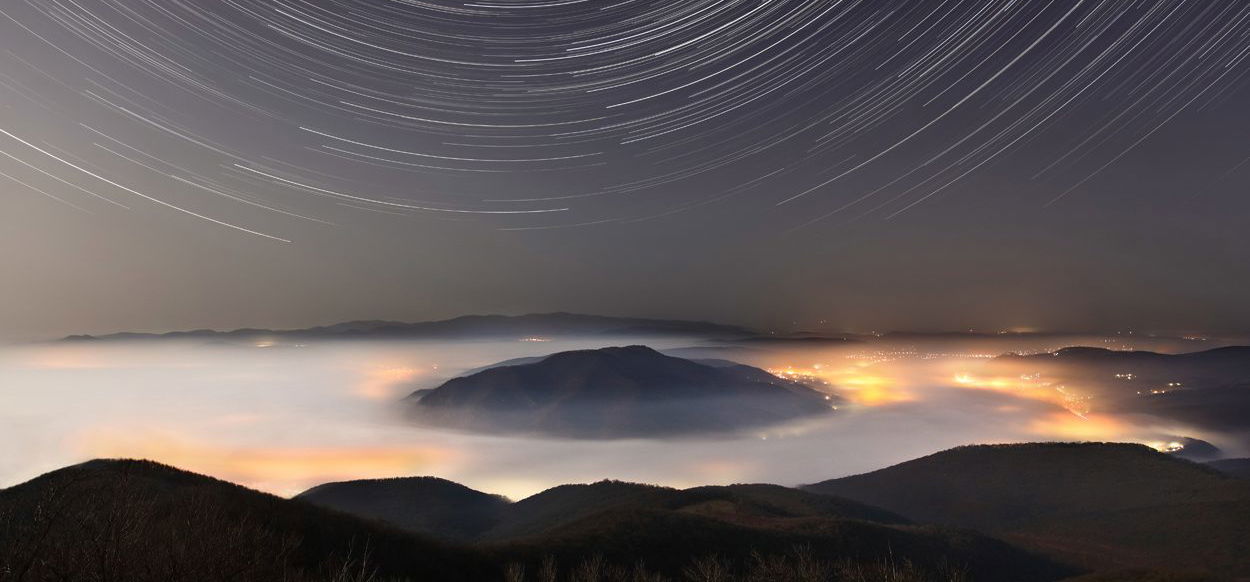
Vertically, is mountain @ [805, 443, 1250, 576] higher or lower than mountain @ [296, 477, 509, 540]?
higher

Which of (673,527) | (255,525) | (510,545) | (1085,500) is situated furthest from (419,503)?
(1085,500)

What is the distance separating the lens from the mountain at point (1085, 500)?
10406 cm

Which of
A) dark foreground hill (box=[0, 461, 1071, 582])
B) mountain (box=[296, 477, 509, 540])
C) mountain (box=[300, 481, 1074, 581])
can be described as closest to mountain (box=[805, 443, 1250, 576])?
mountain (box=[300, 481, 1074, 581])

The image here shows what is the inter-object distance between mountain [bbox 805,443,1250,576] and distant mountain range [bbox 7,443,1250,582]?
0.51 m

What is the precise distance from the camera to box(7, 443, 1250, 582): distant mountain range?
96.6 ft

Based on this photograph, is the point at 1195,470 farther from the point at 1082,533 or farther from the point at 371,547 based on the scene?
the point at 371,547

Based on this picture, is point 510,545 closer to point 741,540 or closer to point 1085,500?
point 741,540

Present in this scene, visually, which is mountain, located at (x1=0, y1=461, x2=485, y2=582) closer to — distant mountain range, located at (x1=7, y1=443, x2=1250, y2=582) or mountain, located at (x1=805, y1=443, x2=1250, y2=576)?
distant mountain range, located at (x1=7, y1=443, x2=1250, y2=582)

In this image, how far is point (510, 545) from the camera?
67688 millimetres

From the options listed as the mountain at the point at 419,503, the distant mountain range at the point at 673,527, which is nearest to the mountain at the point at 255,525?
the distant mountain range at the point at 673,527

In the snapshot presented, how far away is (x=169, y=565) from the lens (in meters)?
25.5

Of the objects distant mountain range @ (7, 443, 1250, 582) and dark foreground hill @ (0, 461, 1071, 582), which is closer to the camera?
distant mountain range @ (7, 443, 1250, 582)

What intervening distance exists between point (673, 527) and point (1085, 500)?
115 m

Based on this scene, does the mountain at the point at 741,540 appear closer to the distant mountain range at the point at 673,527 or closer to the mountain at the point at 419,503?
the distant mountain range at the point at 673,527
